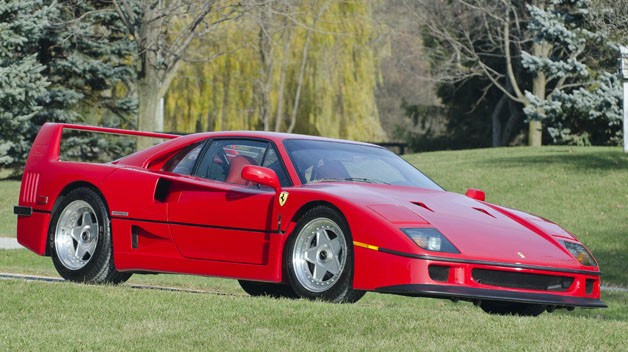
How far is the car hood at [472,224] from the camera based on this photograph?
314 inches

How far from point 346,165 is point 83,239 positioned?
2391mm

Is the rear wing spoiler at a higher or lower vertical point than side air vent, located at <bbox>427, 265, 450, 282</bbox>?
higher

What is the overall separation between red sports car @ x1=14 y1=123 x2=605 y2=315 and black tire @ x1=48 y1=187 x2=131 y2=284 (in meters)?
0.01

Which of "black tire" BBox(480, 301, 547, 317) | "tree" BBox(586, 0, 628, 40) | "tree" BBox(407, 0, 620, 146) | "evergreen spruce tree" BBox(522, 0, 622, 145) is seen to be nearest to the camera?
A: "black tire" BBox(480, 301, 547, 317)

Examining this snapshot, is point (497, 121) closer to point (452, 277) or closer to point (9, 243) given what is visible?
point (9, 243)

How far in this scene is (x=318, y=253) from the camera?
327 inches

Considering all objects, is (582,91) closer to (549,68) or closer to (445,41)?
(549,68)

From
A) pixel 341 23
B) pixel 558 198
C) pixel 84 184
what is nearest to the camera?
pixel 84 184

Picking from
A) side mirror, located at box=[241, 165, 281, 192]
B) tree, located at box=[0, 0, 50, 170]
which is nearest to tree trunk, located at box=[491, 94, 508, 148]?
tree, located at box=[0, 0, 50, 170]

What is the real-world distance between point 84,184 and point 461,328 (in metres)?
4.34

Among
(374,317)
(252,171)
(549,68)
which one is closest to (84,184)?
(252,171)

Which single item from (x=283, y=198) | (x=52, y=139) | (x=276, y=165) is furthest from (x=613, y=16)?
(x=283, y=198)

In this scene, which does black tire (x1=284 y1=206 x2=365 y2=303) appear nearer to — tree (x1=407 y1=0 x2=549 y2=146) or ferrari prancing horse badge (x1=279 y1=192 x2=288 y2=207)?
ferrari prancing horse badge (x1=279 y1=192 x2=288 y2=207)

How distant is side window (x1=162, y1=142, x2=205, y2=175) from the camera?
31.8 ft
